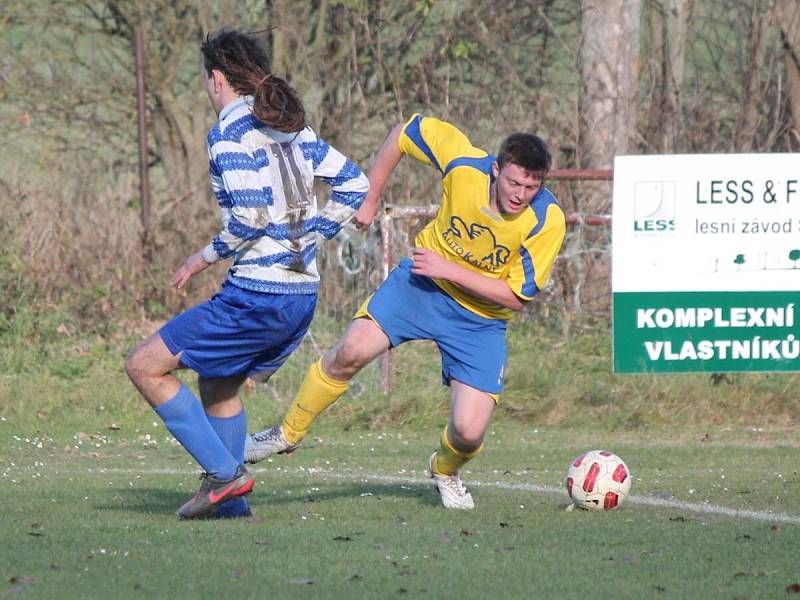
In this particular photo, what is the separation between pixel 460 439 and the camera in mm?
7316

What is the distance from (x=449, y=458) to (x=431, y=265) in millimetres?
1114

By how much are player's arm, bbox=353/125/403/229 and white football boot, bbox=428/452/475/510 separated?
1403 mm

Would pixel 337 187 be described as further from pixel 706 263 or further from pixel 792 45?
pixel 792 45

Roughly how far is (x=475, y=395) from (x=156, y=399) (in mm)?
1657

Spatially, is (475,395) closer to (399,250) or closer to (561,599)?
(561,599)

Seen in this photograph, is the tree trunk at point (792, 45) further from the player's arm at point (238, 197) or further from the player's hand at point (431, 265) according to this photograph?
the player's arm at point (238, 197)

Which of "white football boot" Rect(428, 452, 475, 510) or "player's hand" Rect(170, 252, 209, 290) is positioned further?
"white football boot" Rect(428, 452, 475, 510)

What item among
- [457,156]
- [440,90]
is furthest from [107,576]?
[440,90]

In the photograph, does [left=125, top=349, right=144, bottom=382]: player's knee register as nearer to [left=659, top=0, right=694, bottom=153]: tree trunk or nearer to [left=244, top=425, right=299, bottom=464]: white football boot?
[left=244, top=425, right=299, bottom=464]: white football boot

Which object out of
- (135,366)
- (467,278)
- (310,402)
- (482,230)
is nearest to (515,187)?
(482,230)

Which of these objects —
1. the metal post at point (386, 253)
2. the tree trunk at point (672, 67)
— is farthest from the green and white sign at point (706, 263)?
the tree trunk at point (672, 67)

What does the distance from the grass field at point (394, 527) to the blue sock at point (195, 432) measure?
29 centimetres

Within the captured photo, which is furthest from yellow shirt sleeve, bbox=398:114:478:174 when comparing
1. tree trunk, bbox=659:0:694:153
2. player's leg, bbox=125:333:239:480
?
tree trunk, bbox=659:0:694:153

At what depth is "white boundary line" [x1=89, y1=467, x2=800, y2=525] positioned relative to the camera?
740 centimetres
